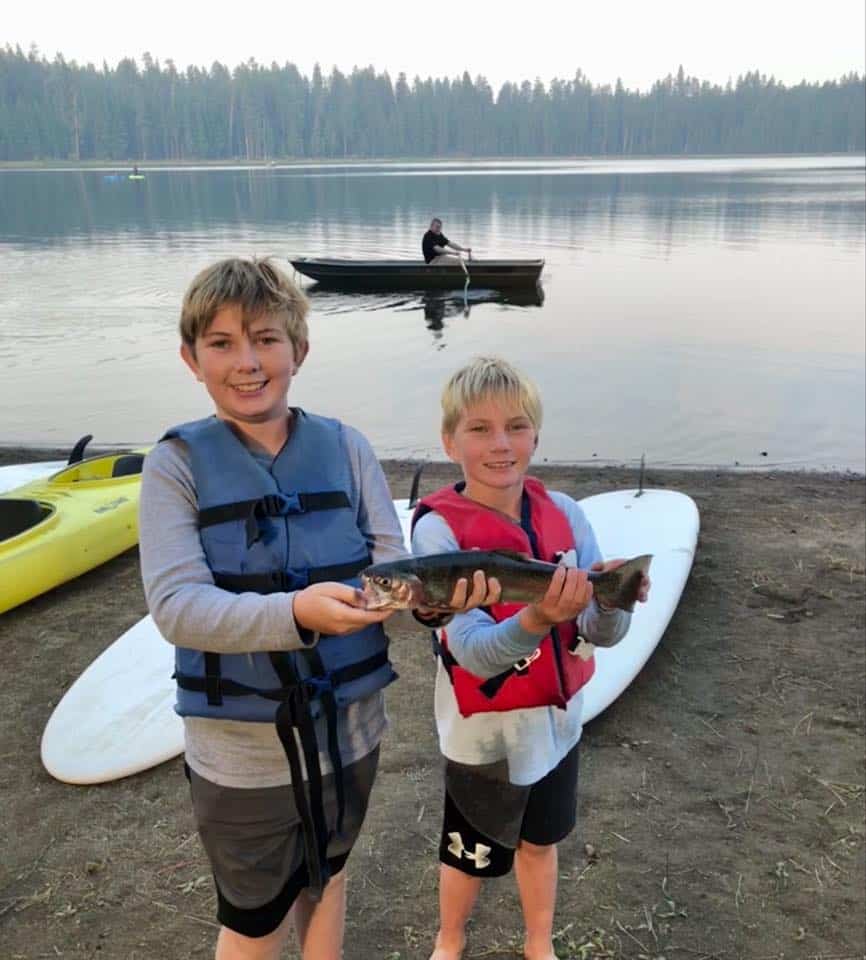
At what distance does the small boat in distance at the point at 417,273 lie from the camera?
89.7 feet

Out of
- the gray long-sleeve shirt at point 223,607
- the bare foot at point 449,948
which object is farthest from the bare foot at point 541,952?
the gray long-sleeve shirt at point 223,607

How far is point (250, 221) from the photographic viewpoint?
56688mm

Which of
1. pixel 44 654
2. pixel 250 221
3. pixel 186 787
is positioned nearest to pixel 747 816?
pixel 186 787

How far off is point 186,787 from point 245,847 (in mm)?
2469

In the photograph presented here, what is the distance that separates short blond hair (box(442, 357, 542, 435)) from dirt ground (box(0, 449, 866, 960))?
79 centimetres

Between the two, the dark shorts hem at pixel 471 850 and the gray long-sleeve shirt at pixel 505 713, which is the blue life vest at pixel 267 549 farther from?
the dark shorts hem at pixel 471 850

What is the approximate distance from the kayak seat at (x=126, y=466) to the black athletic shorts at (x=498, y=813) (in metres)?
6.54

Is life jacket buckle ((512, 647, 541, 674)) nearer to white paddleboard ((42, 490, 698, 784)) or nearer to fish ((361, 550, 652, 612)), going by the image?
fish ((361, 550, 652, 612))

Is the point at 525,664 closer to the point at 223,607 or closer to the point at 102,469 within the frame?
the point at 223,607

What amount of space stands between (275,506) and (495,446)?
2.63 feet

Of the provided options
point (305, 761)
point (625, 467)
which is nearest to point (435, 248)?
point (625, 467)

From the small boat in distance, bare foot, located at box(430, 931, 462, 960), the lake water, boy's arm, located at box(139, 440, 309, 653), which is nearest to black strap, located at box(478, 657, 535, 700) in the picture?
boy's arm, located at box(139, 440, 309, 653)

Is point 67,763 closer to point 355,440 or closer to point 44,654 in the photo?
point 44,654

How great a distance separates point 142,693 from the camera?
5.30 metres
